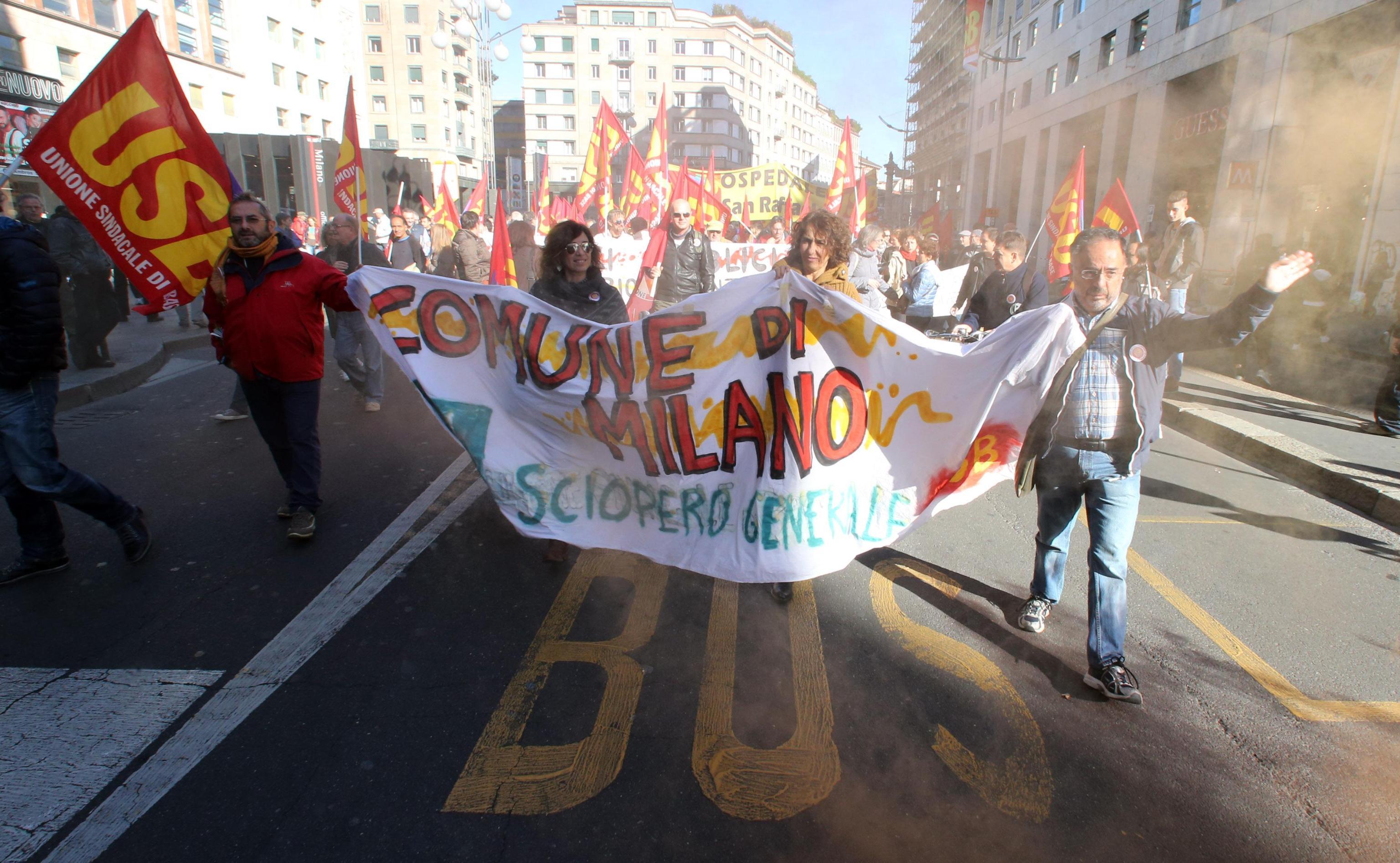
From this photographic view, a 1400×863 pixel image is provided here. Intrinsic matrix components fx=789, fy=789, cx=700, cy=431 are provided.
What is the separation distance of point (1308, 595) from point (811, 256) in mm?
2988

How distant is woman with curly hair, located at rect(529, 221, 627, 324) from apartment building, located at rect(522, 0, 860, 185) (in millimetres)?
70609

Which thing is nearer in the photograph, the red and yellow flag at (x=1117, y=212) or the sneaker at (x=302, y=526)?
the sneaker at (x=302, y=526)

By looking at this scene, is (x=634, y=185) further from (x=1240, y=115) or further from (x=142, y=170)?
(x=1240, y=115)

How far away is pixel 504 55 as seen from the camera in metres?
25.1

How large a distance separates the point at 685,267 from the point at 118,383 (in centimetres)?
596

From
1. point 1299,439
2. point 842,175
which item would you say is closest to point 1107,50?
point 842,175

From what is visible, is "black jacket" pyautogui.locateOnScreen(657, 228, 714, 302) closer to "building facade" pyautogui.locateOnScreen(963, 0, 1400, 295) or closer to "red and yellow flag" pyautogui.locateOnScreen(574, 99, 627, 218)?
"red and yellow flag" pyautogui.locateOnScreen(574, 99, 627, 218)

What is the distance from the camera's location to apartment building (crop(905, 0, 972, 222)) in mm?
56750

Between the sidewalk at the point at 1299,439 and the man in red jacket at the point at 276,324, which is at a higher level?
the man in red jacket at the point at 276,324

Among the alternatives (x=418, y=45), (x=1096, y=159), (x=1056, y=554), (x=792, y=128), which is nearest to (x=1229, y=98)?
(x=1096, y=159)

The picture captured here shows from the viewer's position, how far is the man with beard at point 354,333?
7.08m

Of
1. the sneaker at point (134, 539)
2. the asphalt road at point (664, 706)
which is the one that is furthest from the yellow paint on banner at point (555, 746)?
the sneaker at point (134, 539)

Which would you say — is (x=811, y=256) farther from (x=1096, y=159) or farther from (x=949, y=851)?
(x=1096, y=159)

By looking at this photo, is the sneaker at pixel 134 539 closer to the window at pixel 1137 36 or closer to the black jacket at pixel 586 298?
the black jacket at pixel 586 298
